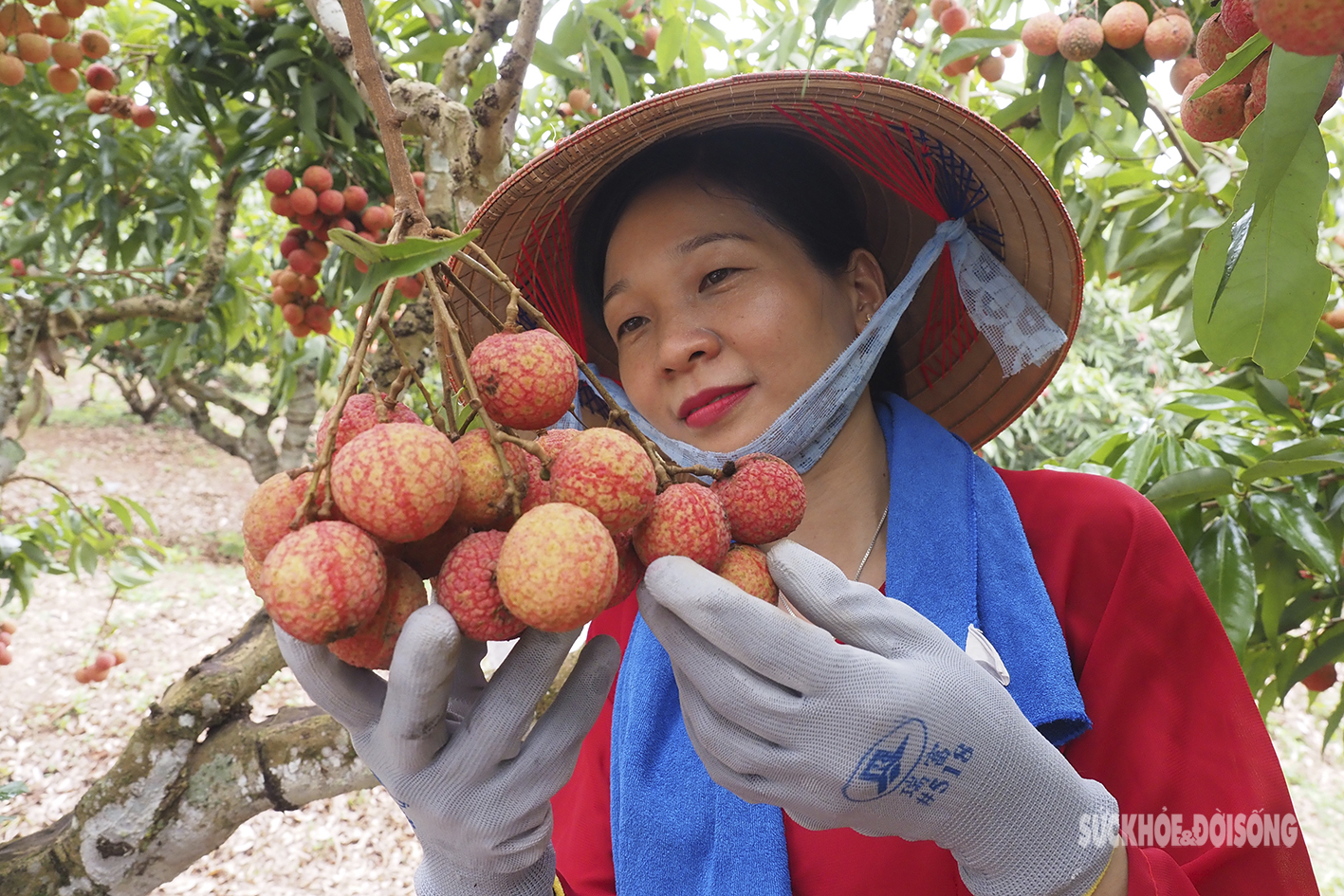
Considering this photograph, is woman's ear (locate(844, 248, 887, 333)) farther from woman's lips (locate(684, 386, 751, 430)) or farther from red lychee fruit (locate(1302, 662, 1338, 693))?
red lychee fruit (locate(1302, 662, 1338, 693))

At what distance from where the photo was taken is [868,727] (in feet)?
3.09

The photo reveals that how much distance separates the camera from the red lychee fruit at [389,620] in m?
0.84

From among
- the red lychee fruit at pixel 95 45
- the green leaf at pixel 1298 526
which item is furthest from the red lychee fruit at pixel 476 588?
the red lychee fruit at pixel 95 45

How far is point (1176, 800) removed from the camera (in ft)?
3.92

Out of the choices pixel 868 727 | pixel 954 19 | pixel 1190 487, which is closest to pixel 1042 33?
pixel 954 19

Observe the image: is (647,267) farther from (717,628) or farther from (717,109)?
(717,628)

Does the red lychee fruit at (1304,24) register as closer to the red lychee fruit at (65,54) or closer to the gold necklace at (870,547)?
the gold necklace at (870,547)

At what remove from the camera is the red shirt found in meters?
1.15

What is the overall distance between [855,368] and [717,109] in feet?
1.61

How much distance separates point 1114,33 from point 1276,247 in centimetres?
161

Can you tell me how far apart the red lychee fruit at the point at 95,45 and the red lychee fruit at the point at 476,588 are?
350 cm

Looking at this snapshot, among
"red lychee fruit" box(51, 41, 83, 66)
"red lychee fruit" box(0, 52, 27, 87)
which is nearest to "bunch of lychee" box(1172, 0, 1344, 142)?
"red lychee fruit" box(0, 52, 27, 87)

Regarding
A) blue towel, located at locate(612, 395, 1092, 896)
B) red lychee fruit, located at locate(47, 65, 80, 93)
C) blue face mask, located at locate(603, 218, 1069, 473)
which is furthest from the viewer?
red lychee fruit, located at locate(47, 65, 80, 93)

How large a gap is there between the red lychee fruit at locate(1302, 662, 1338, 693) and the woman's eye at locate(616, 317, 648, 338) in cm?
207
